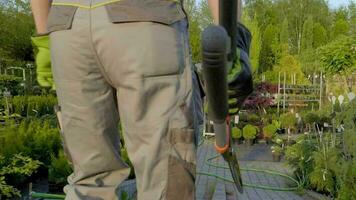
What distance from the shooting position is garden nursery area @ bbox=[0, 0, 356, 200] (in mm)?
4000

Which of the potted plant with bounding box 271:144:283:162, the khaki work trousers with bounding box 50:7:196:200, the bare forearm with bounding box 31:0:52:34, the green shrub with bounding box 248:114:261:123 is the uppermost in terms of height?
the bare forearm with bounding box 31:0:52:34

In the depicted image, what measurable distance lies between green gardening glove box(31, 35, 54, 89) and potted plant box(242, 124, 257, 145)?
7710 millimetres

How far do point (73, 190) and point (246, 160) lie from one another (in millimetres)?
6423

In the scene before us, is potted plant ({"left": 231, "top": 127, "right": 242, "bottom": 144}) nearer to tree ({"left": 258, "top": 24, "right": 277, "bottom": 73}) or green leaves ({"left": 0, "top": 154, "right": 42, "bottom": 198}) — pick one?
green leaves ({"left": 0, "top": 154, "right": 42, "bottom": 198})

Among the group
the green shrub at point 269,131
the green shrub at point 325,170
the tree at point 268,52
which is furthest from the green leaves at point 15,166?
the tree at point 268,52

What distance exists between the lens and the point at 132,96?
1.28m

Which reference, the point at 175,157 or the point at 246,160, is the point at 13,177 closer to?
the point at 175,157

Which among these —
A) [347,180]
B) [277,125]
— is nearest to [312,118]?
[277,125]

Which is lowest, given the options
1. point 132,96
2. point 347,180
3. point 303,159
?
point 303,159

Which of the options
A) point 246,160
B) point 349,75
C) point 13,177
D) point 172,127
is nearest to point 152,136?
point 172,127

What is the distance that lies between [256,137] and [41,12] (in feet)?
27.1

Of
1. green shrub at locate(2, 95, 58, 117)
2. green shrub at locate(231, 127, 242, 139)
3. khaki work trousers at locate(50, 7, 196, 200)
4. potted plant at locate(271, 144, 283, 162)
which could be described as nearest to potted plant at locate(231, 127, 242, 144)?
green shrub at locate(231, 127, 242, 139)

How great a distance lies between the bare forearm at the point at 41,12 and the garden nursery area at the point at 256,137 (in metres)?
0.21

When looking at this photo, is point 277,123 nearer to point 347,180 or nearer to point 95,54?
point 347,180
